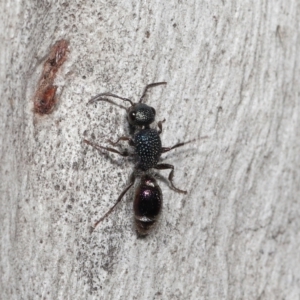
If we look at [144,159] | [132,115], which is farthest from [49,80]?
[144,159]

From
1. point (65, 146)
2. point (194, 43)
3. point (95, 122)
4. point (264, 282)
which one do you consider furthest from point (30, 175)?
point (264, 282)

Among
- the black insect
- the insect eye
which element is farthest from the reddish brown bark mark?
the insect eye

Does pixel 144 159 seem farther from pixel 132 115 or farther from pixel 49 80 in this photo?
pixel 49 80

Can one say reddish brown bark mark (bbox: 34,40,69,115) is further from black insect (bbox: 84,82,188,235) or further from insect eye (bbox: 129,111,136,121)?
insect eye (bbox: 129,111,136,121)

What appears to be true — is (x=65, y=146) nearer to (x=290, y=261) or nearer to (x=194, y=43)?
(x=194, y=43)

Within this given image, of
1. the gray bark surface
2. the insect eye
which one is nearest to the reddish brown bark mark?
the gray bark surface

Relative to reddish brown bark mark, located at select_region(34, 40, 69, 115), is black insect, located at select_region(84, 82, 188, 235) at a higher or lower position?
lower
